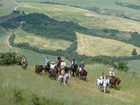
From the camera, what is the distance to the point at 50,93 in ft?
150

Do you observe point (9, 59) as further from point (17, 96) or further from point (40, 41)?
point (40, 41)

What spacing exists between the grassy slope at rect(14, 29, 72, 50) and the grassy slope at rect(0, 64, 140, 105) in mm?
97793

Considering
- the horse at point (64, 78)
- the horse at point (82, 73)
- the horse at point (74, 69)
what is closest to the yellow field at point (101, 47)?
the horse at point (74, 69)

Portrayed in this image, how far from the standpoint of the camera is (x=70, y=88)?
53219 mm

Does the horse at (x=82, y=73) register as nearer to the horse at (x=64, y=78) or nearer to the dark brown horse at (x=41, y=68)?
the horse at (x=64, y=78)

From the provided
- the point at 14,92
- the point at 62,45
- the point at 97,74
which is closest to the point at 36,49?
the point at 62,45

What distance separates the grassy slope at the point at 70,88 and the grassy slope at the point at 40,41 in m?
97.8

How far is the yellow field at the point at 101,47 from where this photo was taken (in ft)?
532

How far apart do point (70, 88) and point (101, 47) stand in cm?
11637

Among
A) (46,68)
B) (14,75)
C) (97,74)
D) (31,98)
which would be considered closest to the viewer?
(31,98)

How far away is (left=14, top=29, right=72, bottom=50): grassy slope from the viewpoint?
6493 inches

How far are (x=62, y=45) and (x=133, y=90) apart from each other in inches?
4286

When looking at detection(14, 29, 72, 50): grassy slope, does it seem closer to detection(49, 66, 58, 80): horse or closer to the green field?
the green field

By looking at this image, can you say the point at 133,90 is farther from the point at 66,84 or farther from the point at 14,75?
the point at 14,75
